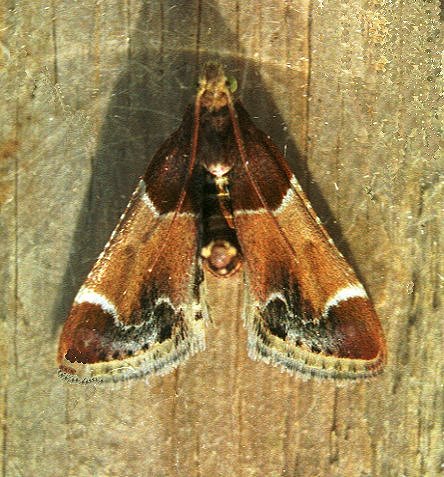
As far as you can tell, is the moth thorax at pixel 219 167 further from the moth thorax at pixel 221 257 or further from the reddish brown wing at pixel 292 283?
the moth thorax at pixel 221 257

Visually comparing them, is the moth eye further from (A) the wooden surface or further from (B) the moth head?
(A) the wooden surface

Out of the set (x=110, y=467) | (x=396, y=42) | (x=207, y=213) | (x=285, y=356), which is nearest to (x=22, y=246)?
(x=207, y=213)

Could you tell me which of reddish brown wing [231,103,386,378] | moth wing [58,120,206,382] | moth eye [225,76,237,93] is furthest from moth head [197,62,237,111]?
moth wing [58,120,206,382]

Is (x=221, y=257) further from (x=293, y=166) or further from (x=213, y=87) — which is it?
(x=213, y=87)

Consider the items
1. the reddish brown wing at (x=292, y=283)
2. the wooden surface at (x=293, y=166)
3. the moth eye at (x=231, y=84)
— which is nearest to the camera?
the reddish brown wing at (x=292, y=283)

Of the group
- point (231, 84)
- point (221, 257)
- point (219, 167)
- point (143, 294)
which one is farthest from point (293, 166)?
point (143, 294)

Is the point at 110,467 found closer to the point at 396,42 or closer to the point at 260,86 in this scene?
the point at 260,86

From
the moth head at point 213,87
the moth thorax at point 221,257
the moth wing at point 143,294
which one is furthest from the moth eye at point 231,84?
the moth thorax at point 221,257
